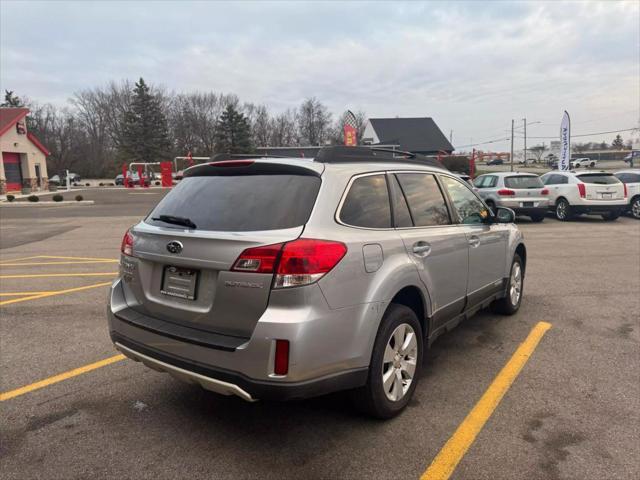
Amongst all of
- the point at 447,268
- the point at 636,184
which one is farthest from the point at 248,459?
the point at 636,184

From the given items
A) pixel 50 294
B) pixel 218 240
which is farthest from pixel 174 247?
pixel 50 294

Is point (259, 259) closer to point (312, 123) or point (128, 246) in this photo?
point (128, 246)

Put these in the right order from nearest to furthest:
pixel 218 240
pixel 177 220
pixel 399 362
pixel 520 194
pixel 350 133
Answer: pixel 218 240 → pixel 177 220 → pixel 399 362 → pixel 520 194 → pixel 350 133

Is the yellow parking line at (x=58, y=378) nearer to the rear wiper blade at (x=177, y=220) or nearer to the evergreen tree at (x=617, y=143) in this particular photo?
the rear wiper blade at (x=177, y=220)

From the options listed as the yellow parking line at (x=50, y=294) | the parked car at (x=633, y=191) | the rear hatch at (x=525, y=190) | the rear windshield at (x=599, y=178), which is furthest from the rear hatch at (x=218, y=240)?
the parked car at (x=633, y=191)

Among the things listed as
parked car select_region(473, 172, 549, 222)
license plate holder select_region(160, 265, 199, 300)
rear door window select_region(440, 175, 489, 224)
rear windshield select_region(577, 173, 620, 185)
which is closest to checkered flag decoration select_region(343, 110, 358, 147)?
parked car select_region(473, 172, 549, 222)

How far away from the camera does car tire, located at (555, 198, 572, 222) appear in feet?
51.6

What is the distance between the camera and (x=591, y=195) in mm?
15117

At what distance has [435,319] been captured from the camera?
3617 millimetres

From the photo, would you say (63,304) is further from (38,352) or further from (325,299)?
(325,299)

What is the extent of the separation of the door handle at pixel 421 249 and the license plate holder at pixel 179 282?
152cm

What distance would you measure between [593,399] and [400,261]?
185cm

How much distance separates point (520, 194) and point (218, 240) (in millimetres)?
14191

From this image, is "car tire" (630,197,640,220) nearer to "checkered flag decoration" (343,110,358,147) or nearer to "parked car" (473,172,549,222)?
"parked car" (473,172,549,222)
